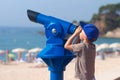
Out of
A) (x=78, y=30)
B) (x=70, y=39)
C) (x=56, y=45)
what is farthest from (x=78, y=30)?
(x=56, y=45)

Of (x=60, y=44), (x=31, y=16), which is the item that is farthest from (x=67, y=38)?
(x=31, y=16)

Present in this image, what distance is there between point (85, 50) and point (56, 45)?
0.30 m

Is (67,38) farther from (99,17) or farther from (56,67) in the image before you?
(99,17)

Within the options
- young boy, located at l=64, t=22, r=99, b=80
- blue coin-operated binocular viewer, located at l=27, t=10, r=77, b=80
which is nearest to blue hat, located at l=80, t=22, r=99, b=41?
young boy, located at l=64, t=22, r=99, b=80

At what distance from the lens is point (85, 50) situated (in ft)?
11.3

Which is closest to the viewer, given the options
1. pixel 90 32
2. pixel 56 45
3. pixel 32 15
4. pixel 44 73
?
pixel 90 32

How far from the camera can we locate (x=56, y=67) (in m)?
3.61

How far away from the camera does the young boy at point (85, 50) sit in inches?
136

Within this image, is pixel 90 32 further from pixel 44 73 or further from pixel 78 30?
pixel 44 73

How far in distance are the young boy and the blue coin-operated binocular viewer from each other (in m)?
0.10

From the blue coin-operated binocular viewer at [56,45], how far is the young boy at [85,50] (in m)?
0.10

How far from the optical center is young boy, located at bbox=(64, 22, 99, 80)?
11.3 ft

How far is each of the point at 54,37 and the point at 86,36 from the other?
335 millimetres

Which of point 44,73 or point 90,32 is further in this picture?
point 44,73
